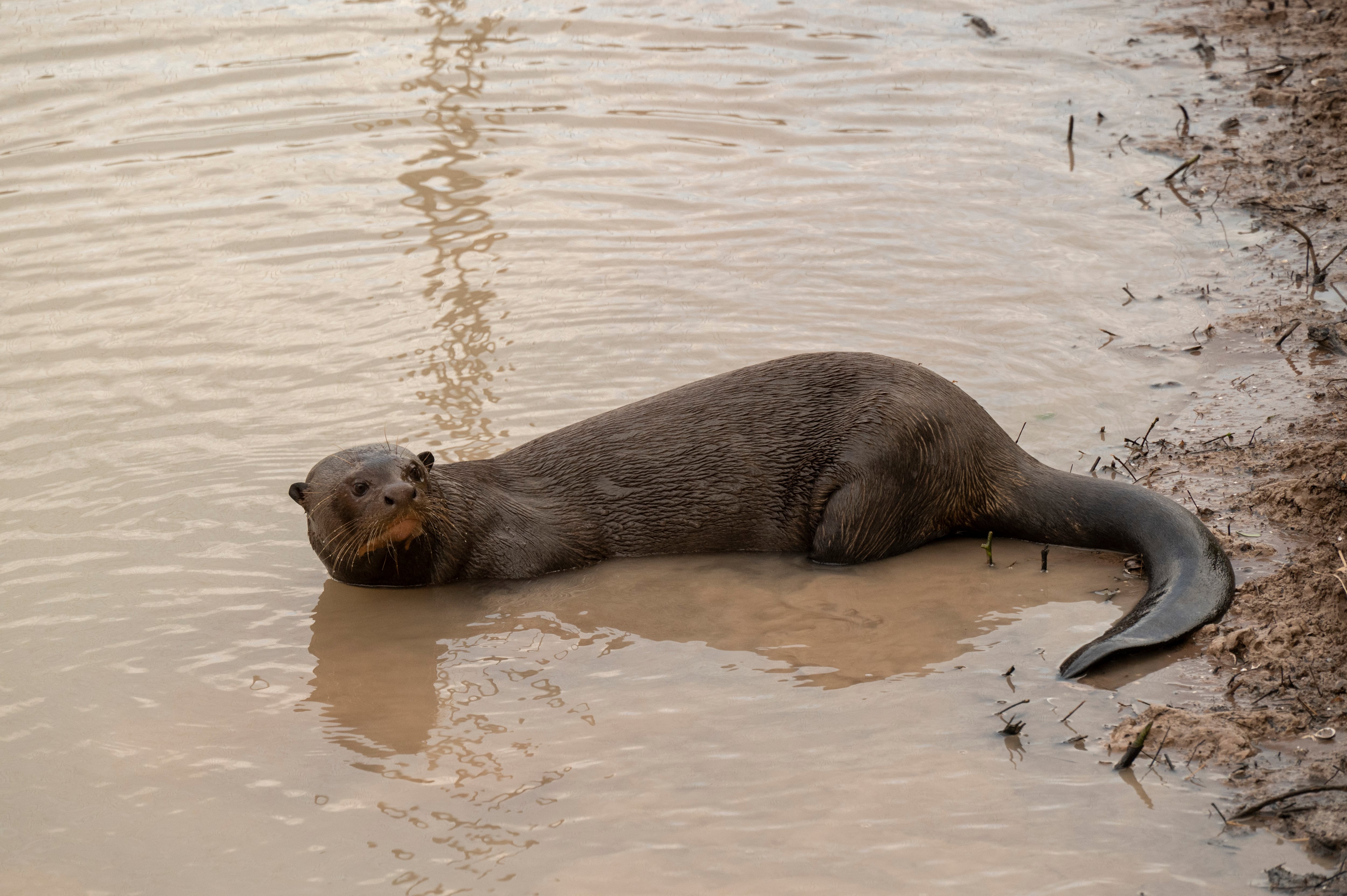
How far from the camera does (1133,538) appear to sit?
3973 millimetres

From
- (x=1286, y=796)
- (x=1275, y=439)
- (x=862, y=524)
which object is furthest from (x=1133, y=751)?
(x=1275, y=439)

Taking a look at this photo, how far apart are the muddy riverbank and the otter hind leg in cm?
94

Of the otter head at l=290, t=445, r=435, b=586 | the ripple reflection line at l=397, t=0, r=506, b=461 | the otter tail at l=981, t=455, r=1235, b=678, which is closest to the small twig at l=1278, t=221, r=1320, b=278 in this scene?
the otter tail at l=981, t=455, r=1235, b=678

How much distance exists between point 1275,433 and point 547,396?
2.69m

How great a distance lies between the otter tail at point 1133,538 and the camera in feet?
11.6

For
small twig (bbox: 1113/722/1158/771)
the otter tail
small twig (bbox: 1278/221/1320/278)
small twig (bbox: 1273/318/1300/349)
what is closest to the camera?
small twig (bbox: 1113/722/1158/771)

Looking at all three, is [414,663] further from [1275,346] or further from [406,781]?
[1275,346]

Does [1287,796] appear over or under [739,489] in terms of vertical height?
under

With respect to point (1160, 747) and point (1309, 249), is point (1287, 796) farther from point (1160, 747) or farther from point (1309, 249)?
point (1309, 249)

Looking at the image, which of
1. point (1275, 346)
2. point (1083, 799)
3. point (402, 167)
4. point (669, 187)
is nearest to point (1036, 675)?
point (1083, 799)

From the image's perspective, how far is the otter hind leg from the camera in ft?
13.6

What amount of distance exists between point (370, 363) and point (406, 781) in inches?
102

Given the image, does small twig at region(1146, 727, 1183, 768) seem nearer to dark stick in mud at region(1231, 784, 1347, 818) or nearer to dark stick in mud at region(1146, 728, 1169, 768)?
dark stick in mud at region(1146, 728, 1169, 768)

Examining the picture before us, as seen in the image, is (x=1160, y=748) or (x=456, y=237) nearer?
(x=1160, y=748)
